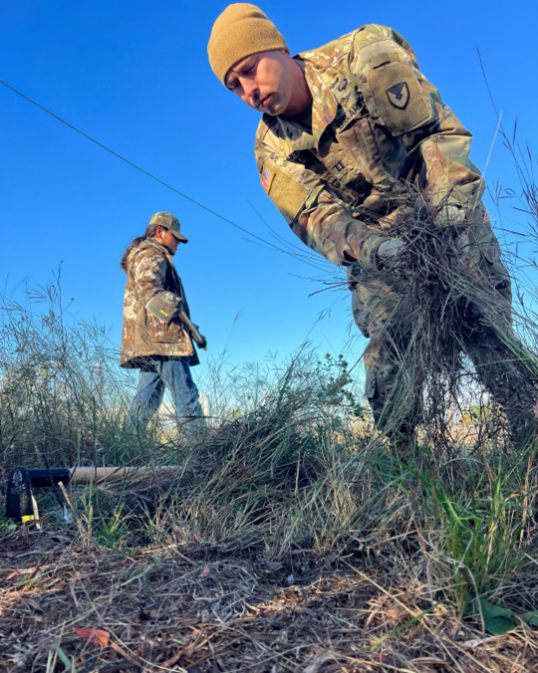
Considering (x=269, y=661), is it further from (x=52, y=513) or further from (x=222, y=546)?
(x=52, y=513)

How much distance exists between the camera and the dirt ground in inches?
41.6

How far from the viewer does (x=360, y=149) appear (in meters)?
2.55

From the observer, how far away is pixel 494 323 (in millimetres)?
1867

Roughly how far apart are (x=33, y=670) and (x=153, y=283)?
4.09 meters

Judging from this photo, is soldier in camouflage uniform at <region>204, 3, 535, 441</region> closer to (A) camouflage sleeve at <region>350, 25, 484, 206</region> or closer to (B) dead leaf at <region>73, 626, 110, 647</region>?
(A) camouflage sleeve at <region>350, 25, 484, 206</region>

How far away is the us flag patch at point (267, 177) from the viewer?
2924mm

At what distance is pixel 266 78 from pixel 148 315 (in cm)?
292

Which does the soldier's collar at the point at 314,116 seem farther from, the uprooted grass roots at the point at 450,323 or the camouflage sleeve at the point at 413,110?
the uprooted grass roots at the point at 450,323

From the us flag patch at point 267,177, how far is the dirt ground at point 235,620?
2.09 m

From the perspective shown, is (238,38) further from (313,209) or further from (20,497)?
(20,497)

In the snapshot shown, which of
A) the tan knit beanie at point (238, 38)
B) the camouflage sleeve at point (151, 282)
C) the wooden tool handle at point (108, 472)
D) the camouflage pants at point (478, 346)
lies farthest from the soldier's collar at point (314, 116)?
the camouflage sleeve at point (151, 282)

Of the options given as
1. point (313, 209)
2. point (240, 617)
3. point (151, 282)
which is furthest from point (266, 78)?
point (151, 282)

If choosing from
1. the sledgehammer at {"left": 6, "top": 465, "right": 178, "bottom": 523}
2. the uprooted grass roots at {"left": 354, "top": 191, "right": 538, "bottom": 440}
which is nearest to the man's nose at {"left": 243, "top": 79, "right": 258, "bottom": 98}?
the uprooted grass roots at {"left": 354, "top": 191, "right": 538, "bottom": 440}

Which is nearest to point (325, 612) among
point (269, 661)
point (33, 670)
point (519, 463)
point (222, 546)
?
point (269, 661)
